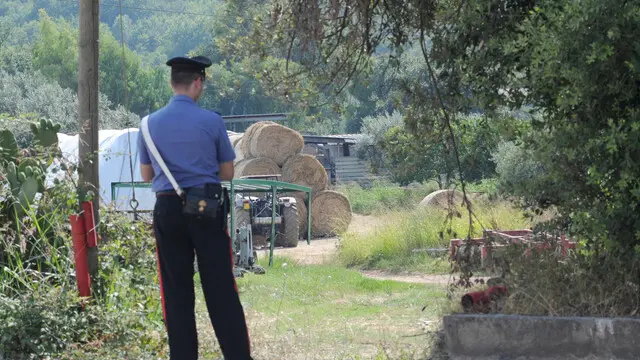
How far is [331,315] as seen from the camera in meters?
10.9

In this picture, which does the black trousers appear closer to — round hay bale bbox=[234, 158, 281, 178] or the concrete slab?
the concrete slab

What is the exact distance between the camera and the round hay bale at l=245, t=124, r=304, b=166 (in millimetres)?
26469

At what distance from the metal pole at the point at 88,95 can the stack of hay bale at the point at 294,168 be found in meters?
17.9

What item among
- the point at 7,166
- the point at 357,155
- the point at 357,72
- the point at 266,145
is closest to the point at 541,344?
the point at 357,72

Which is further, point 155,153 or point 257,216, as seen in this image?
point 257,216

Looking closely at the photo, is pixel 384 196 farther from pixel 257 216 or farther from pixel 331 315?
pixel 331 315

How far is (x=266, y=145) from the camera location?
87.1 ft

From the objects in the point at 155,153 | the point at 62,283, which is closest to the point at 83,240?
the point at 62,283

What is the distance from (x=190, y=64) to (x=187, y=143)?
0.49 m

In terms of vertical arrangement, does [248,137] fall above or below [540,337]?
above

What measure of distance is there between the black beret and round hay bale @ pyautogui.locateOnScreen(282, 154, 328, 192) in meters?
20.4

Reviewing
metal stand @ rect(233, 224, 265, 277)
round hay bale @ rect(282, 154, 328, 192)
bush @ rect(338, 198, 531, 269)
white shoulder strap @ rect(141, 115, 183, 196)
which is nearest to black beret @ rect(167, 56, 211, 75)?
white shoulder strap @ rect(141, 115, 183, 196)

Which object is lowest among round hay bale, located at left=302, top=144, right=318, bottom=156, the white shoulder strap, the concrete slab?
the concrete slab

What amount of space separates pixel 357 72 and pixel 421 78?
559 millimetres
